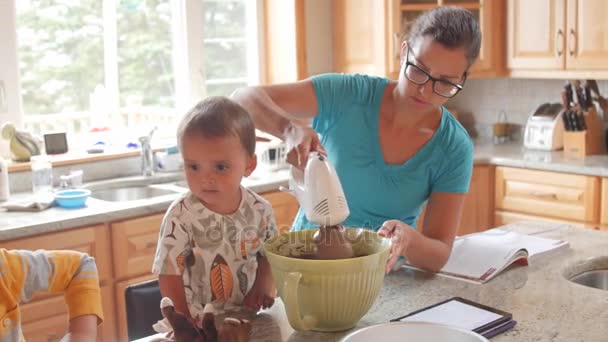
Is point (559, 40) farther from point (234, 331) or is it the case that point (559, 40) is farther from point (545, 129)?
point (234, 331)

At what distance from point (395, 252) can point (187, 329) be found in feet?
1.62

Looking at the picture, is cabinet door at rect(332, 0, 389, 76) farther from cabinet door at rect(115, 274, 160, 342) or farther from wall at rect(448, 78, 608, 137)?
cabinet door at rect(115, 274, 160, 342)

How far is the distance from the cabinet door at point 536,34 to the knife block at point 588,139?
29 cm

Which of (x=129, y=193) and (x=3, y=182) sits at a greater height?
(x=3, y=182)

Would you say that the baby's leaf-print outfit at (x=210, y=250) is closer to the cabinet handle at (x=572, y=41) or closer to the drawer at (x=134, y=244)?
the drawer at (x=134, y=244)

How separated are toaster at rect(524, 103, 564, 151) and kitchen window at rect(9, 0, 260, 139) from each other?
58.4 inches

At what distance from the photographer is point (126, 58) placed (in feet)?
12.5

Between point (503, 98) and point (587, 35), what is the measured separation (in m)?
0.83

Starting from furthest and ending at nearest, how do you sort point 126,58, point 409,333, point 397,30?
point 397,30, point 126,58, point 409,333

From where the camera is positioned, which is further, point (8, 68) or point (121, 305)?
point (8, 68)

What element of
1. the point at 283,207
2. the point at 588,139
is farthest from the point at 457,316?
the point at 588,139

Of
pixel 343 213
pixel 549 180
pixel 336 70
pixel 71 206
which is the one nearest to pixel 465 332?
pixel 343 213

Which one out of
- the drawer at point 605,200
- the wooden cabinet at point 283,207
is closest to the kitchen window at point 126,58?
the wooden cabinet at point 283,207

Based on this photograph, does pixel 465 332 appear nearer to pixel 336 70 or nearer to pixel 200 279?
pixel 200 279
